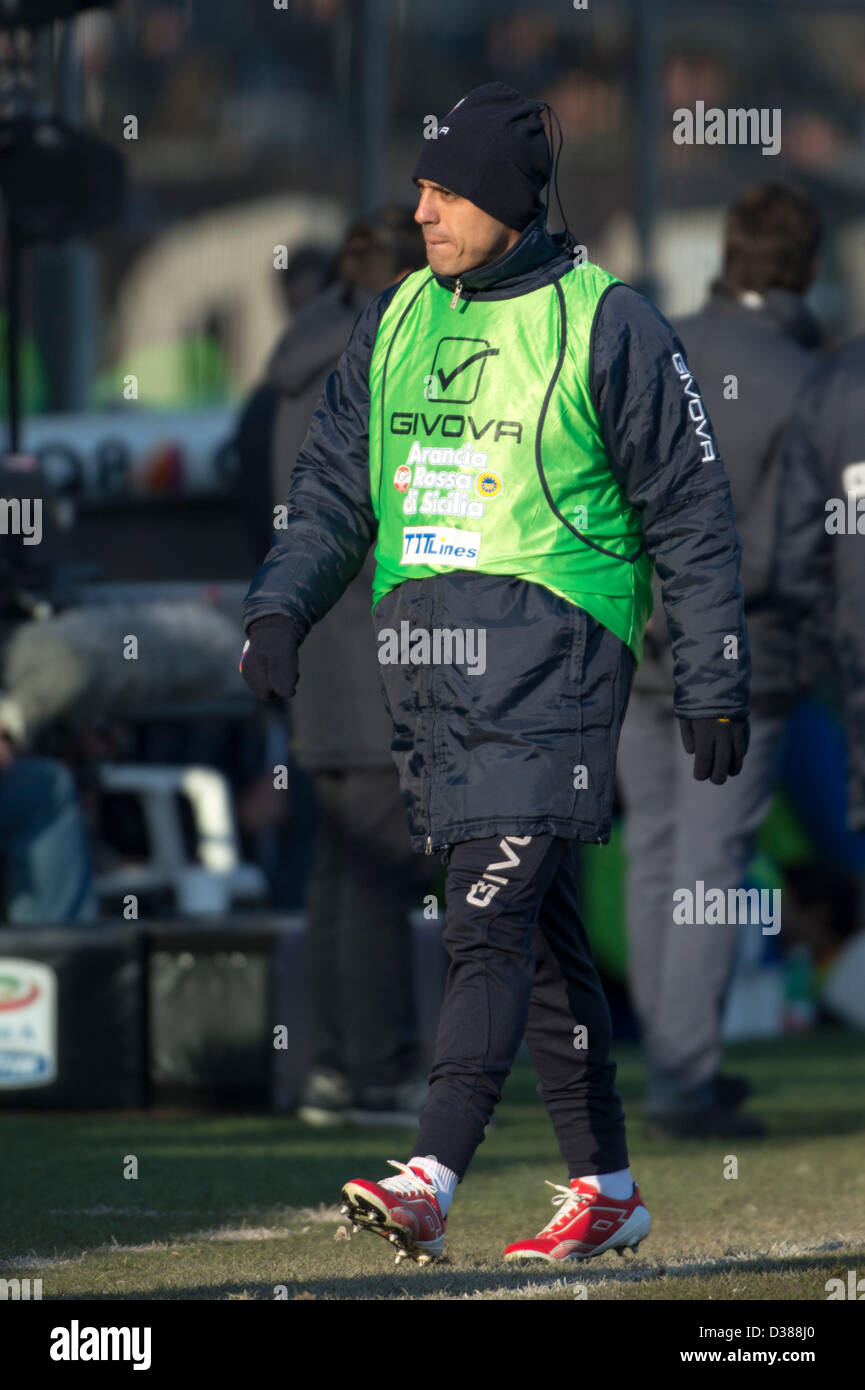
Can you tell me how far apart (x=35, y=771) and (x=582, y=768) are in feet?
9.85

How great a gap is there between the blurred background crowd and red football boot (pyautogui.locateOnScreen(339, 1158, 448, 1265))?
2.12 meters

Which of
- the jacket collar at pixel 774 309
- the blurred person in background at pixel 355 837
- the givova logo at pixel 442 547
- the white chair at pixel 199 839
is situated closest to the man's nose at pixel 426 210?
the givova logo at pixel 442 547

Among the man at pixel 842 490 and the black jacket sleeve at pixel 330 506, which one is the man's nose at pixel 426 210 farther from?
the man at pixel 842 490

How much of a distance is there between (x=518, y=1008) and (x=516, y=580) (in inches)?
25.0

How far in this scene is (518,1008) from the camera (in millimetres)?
3562

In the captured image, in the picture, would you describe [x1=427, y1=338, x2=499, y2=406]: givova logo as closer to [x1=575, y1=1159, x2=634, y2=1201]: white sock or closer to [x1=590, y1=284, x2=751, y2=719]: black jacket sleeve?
[x1=590, y1=284, x2=751, y2=719]: black jacket sleeve

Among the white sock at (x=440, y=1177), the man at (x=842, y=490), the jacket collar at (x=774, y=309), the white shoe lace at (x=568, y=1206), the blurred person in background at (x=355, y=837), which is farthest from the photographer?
the jacket collar at (x=774, y=309)

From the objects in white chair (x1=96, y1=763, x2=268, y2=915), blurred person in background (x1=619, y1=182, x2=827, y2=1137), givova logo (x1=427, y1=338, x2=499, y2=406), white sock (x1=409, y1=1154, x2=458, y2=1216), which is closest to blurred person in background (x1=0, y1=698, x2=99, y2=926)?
white chair (x1=96, y1=763, x2=268, y2=915)

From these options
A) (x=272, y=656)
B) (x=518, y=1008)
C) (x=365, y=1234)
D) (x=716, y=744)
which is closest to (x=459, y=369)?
(x=272, y=656)

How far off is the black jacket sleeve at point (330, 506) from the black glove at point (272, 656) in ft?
0.10

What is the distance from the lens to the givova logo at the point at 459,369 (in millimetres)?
3678

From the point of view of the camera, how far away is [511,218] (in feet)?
12.1

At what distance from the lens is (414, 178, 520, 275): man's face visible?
368 centimetres
